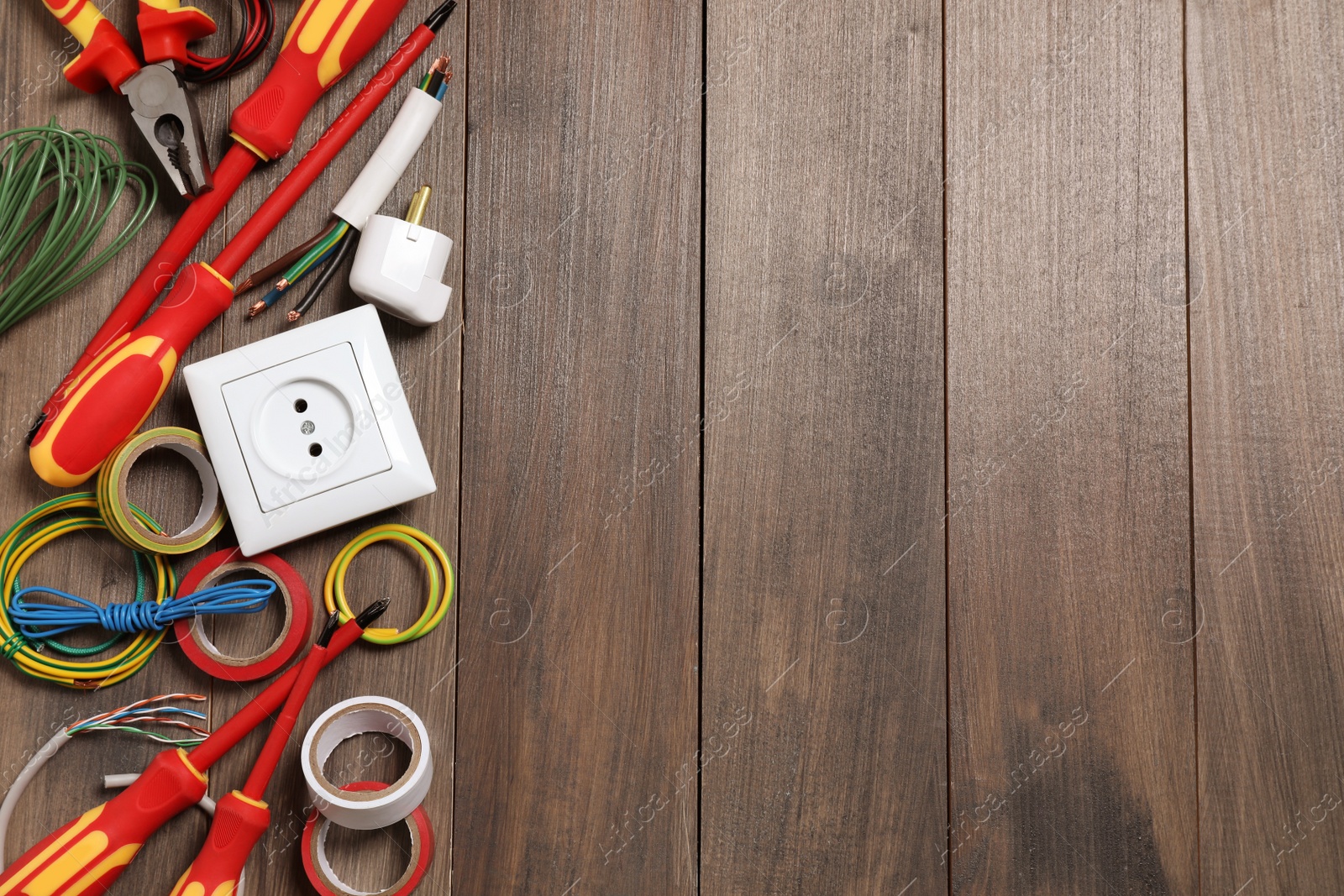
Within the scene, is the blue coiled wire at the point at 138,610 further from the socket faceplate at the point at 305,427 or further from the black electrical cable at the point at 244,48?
the black electrical cable at the point at 244,48

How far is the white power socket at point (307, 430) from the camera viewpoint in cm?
78

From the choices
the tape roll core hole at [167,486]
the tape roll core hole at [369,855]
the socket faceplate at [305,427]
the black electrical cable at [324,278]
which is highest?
the black electrical cable at [324,278]

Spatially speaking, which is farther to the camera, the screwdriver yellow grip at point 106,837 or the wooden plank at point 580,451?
the wooden plank at point 580,451

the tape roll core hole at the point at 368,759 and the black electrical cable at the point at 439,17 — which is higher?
the black electrical cable at the point at 439,17

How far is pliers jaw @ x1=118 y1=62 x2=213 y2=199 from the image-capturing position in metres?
0.80

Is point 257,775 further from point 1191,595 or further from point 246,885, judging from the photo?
point 1191,595

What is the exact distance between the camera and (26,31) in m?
0.85

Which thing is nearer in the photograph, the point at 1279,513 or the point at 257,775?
the point at 257,775

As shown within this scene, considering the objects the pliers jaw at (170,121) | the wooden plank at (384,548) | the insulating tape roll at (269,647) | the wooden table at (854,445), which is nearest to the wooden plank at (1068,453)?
the wooden table at (854,445)

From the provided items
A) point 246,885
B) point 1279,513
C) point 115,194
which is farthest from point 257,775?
point 1279,513

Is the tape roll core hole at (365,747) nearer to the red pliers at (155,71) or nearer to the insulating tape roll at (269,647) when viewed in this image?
the insulating tape roll at (269,647)

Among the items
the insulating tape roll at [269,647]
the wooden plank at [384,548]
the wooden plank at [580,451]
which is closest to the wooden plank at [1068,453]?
the wooden plank at [580,451]

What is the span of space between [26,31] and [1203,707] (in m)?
1.33

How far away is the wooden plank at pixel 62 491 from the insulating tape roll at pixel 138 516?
0.14ft
